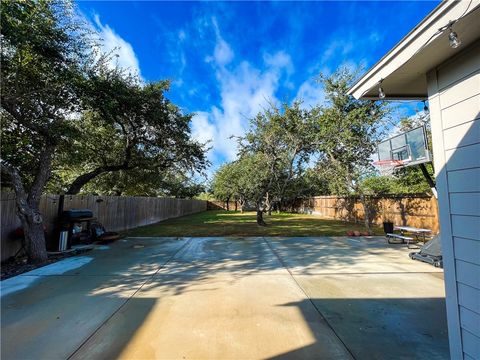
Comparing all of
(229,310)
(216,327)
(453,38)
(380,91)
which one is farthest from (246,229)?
(453,38)

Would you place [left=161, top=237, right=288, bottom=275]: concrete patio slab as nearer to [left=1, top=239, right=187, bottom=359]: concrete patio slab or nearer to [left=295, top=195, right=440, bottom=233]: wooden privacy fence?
[left=1, top=239, right=187, bottom=359]: concrete patio slab

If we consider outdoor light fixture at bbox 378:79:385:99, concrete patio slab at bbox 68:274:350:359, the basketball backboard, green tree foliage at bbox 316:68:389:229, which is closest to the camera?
concrete patio slab at bbox 68:274:350:359

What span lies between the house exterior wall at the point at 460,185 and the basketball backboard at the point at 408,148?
184 cm

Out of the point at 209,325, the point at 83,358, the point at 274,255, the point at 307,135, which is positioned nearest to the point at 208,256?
the point at 274,255

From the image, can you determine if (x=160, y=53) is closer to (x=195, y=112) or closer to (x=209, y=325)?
(x=195, y=112)

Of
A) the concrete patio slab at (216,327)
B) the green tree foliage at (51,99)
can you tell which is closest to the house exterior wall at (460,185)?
the concrete patio slab at (216,327)

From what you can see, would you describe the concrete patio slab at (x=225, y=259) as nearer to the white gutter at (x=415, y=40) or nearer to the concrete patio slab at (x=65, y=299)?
the concrete patio slab at (x=65, y=299)

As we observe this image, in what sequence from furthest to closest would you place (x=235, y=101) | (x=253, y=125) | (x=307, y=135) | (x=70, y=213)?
(x=235, y=101)
(x=253, y=125)
(x=307, y=135)
(x=70, y=213)

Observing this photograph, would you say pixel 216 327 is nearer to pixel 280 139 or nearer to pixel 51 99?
pixel 51 99

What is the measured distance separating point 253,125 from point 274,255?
8.24 metres

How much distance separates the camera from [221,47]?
10422 mm

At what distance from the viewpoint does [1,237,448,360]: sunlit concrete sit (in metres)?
2.39

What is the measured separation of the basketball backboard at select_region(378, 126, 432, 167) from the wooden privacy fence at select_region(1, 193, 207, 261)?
7871 millimetres

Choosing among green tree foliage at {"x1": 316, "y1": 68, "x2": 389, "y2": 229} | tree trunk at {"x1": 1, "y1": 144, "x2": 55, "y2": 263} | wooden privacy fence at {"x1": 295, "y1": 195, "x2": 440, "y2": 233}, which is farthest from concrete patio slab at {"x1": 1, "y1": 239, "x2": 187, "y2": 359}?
wooden privacy fence at {"x1": 295, "y1": 195, "x2": 440, "y2": 233}
